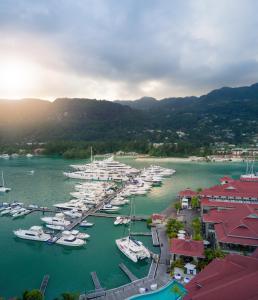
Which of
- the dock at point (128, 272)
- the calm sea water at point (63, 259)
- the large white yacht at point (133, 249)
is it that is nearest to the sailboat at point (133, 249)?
the large white yacht at point (133, 249)

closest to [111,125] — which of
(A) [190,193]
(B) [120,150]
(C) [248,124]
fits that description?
(B) [120,150]

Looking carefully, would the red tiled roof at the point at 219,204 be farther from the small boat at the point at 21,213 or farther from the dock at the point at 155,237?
the small boat at the point at 21,213

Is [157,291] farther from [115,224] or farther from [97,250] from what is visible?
[115,224]

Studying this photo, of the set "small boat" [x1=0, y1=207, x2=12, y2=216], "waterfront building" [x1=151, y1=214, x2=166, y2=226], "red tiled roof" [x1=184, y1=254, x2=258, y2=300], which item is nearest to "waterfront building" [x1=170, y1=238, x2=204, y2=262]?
"red tiled roof" [x1=184, y1=254, x2=258, y2=300]

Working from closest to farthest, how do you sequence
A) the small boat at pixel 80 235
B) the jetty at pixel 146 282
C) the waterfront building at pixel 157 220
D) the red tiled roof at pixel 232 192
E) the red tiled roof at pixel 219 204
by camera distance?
the jetty at pixel 146 282 < the small boat at pixel 80 235 < the red tiled roof at pixel 219 204 < the waterfront building at pixel 157 220 < the red tiled roof at pixel 232 192

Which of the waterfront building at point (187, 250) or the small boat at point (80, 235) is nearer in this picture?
the waterfront building at point (187, 250)
